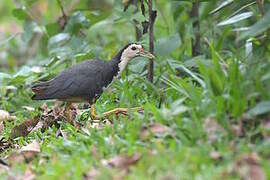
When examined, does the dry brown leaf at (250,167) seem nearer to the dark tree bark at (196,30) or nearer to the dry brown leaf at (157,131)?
the dry brown leaf at (157,131)

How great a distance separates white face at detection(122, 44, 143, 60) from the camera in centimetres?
613

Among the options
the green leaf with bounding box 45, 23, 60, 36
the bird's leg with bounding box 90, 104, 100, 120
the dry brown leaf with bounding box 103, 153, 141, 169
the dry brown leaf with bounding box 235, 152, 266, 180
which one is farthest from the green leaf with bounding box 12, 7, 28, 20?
the dry brown leaf with bounding box 235, 152, 266, 180

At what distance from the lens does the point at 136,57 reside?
21.1 ft

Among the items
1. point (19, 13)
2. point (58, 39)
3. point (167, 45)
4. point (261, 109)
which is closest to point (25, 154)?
point (261, 109)

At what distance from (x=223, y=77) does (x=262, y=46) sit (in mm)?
603

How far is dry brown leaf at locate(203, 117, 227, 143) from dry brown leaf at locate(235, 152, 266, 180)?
349 mm

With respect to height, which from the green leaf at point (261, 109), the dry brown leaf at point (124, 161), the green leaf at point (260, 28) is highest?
the green leaf at point (260, 28)

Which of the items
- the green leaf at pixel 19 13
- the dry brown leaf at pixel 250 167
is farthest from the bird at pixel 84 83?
the dry brown leaf at pixel 250 167

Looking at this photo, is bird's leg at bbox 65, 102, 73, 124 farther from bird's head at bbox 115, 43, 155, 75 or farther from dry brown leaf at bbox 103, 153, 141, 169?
dry brown leaf at bbox 103, 153, 141, 169

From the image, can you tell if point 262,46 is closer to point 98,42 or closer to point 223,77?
point 223,77

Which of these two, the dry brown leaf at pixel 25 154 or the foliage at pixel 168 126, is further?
the dry brown leaf at pixel 25 154

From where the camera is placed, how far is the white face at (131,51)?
6133mm

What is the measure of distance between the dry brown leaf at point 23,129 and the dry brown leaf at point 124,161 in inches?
70.0

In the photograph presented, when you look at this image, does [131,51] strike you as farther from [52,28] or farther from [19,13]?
[19,13]
